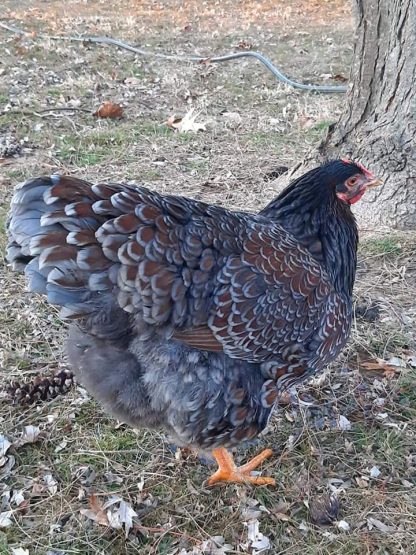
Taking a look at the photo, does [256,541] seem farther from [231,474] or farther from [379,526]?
[379,526]

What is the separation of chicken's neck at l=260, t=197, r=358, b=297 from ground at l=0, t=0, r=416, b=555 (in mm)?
754

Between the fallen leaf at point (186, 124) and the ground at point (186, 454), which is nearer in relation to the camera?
the ground at point (186, 454)

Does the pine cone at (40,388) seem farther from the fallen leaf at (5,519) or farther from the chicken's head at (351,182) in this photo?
the chicken's head at (351,182)

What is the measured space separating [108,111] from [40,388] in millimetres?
3729

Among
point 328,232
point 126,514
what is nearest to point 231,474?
point 126,514

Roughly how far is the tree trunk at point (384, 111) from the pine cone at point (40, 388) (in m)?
2.43

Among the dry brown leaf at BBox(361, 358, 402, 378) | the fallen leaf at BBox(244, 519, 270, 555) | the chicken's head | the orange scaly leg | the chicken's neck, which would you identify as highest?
the chicken's head

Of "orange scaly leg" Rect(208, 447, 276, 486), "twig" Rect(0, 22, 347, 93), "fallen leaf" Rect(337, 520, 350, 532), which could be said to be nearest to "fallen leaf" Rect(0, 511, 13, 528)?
"orange scaly leg" Rect(208, 447, 276, 486)

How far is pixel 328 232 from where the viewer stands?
273 centimetres

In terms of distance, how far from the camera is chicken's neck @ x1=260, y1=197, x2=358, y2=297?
8.92ft

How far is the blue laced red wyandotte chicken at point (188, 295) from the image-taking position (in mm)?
2117

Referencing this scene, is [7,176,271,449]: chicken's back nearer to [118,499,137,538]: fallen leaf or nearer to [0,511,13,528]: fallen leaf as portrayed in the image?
[118,499,137,538]: fallen leaf

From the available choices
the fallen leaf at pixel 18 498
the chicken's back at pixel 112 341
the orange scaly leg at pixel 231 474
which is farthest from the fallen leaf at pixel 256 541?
the fallen leaf at pixel 18 498

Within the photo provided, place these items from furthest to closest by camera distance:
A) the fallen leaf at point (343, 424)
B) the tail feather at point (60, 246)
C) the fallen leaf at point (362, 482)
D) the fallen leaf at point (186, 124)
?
the fallen leaf at point (186, 124), the fallen leaf at point (343, 424), the fallen leaf at point (362, 482), the tail feather at point (60, 246)
